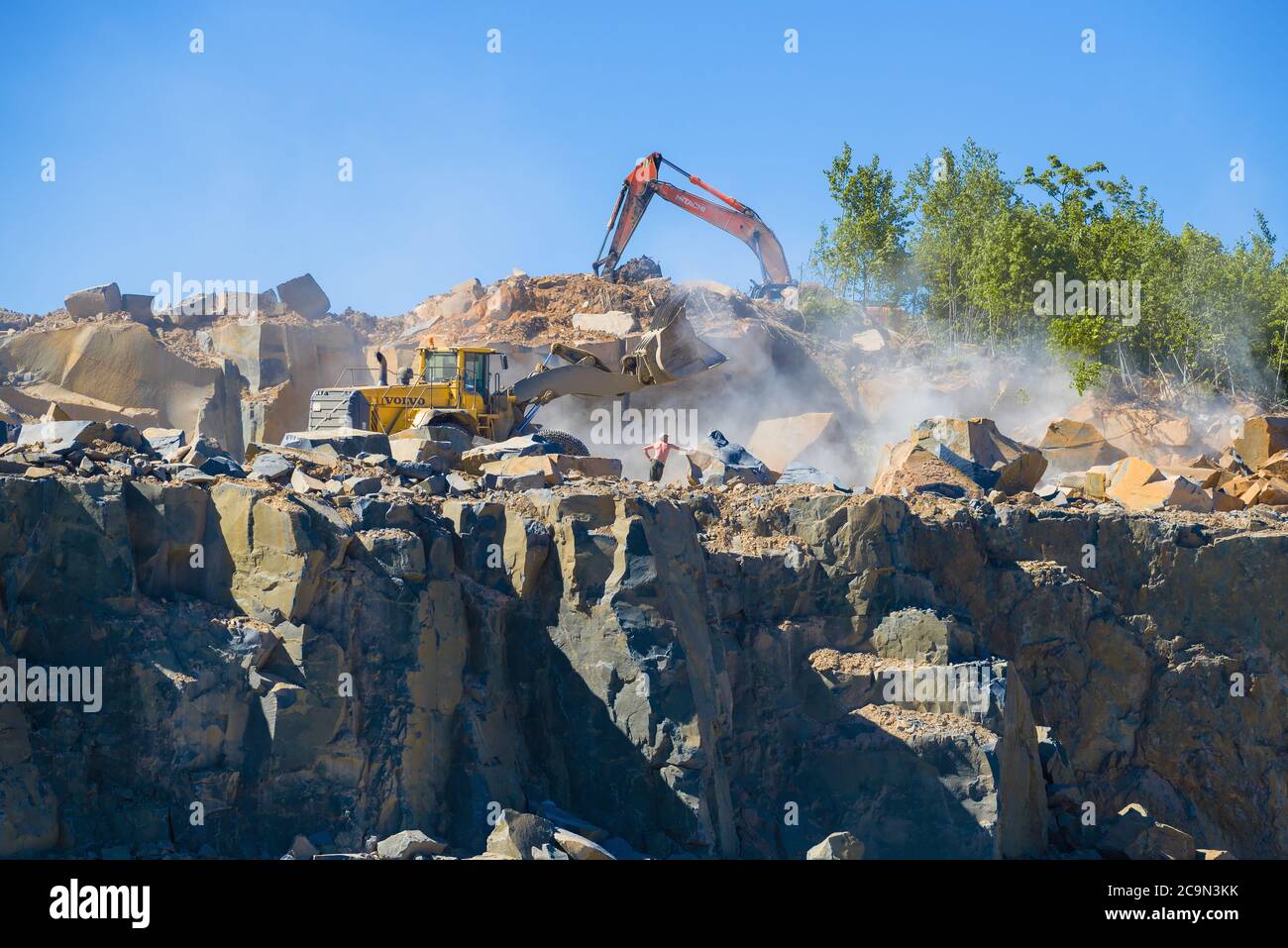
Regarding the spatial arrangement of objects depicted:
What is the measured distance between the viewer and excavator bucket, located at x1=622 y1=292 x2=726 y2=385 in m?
23.8

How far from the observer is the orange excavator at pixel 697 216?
117ft

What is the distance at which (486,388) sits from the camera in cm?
2111
